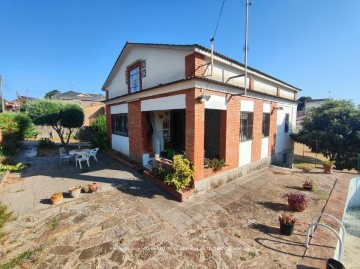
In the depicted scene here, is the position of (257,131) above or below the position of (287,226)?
above

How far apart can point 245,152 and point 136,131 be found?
20.1 feet

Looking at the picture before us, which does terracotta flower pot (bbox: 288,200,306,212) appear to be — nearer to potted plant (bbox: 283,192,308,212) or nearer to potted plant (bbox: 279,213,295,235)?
potted plant (bbox: 283,192,308,212)

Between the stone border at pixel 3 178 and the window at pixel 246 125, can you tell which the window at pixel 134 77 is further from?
the stone border at pixel 3 178

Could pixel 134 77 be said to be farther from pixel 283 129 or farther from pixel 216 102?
pixel 283 129

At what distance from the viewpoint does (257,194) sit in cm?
714

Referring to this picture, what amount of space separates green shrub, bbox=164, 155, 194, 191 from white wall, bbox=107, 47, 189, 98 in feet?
10.8

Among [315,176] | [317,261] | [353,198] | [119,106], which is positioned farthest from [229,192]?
[119,106]

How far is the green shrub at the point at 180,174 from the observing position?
6516mm

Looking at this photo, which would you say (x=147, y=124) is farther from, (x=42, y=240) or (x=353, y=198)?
(x=353, y=198)

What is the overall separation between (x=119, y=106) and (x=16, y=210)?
7.80 metres

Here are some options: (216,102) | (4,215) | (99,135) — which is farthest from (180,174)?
(99,135)

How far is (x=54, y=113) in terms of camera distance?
13.0 m

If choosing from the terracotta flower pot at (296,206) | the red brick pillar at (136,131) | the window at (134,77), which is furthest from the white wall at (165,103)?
the terracotta flower pot at (296,206)

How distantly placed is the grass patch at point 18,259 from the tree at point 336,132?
16.9 metres
